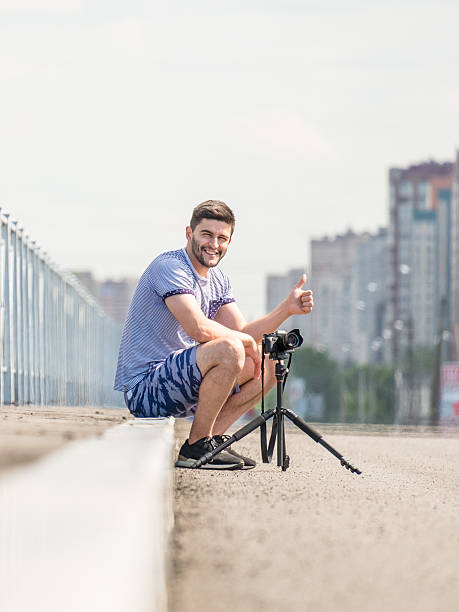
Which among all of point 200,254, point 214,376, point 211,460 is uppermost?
point 200,254

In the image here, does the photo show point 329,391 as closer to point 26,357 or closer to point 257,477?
point 26,357

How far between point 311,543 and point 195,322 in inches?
113

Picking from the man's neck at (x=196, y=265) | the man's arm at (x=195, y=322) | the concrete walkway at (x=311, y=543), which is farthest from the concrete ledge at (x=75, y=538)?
the man's neck at (x=196, y=265)

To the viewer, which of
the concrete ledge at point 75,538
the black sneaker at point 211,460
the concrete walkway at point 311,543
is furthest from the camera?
the black sneaker at point 211,460

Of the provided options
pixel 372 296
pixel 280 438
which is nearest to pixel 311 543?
pixel 280 438

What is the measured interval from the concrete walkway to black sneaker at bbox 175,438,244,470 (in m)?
0.14

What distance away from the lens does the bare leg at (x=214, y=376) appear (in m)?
6.71

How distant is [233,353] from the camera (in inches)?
263

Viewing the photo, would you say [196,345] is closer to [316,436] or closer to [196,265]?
[196,265]

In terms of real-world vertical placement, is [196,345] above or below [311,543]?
above

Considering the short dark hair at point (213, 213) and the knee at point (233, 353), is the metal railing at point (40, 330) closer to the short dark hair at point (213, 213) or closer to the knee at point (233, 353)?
the short dark hair at point (213, 213)

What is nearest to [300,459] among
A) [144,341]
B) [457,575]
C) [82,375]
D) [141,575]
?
[144,341]

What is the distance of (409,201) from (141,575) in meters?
176

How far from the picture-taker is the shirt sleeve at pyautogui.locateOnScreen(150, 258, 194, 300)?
23.1ft
